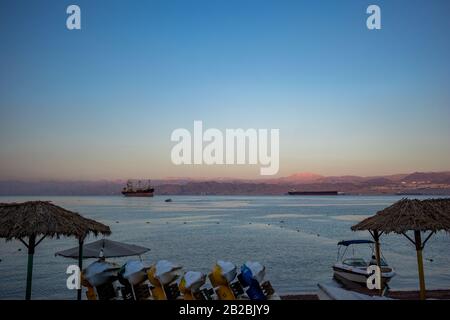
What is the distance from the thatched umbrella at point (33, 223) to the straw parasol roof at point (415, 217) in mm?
7414

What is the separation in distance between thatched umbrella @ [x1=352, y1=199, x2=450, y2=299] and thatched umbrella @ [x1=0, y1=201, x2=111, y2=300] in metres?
7.44

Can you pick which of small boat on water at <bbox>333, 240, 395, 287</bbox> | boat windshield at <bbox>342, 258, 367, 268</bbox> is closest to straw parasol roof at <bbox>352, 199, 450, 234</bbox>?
small boat on water at <bbox>333, 240, 395, 287</bbox>

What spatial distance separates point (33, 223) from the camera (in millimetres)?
8156

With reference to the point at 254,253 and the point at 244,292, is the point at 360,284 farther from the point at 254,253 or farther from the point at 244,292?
the point at 254,253

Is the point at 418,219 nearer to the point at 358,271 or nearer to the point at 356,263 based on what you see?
the point at 358,271

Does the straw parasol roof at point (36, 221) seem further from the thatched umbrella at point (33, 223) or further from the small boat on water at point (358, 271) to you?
the small boat on water at point (358, 271)

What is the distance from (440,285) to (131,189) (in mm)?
183476

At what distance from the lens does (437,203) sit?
920 cm

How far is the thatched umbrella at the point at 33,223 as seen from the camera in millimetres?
8094

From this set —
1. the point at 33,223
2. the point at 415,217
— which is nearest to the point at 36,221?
the point at 33,223

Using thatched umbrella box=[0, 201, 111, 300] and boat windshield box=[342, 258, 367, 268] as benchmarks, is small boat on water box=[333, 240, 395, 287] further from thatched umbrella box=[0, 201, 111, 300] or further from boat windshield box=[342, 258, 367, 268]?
thatched umbrella box=[0, 201, 111, 300]

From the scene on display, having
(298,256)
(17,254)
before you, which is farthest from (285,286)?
(17,254)

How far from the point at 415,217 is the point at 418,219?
3.3 inches
